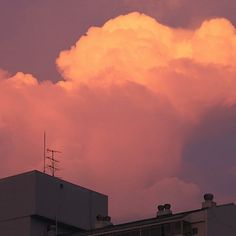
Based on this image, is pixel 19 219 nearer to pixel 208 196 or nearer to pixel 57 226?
pixel 57 226

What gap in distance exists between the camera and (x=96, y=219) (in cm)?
16112

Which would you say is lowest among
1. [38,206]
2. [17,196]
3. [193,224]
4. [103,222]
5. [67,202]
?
[193,224]

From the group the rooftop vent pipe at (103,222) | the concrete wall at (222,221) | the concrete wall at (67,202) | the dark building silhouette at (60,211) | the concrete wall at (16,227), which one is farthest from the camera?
the concrete wall at (67,202)

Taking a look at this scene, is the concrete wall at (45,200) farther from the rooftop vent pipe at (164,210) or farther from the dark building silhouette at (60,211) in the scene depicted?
the rooftop vent pipe at (164,210)

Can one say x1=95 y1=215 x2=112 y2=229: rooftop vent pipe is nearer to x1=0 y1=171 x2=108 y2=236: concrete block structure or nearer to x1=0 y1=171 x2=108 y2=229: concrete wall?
x1=0 y1=171 x2=108 y2=236: concrete block structure

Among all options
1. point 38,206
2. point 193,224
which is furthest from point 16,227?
point 193,224

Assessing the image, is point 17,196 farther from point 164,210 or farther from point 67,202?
point 164,210

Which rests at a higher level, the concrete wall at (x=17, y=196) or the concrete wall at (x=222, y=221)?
the concrete wall at (x=17, y=196)

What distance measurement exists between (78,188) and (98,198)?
15.6ft

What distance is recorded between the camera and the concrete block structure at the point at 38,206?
497 ft

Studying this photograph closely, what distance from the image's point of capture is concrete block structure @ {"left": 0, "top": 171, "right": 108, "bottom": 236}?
5960 inches

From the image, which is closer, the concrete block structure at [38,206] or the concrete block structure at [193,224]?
the concrete block structure at [193,224]

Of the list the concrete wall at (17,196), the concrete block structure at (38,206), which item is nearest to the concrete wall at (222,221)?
Result: the concrete block structure at (38,206)

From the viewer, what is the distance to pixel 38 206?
151375 millimetres
